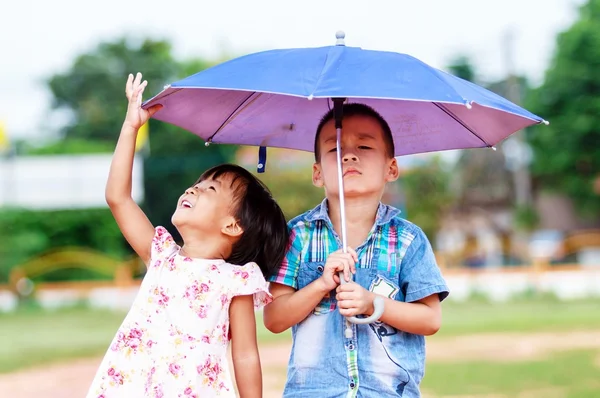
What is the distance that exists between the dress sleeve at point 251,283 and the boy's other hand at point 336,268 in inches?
9.6

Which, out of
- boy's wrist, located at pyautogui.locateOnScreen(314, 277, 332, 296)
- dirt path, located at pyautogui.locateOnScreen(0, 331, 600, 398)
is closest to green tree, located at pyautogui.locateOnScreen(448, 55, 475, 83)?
dirt path, located at pyautogui.locateOnScreen(0, 331, 600, 398)

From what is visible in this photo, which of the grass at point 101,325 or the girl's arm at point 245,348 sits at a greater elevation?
the grass at point 101,325

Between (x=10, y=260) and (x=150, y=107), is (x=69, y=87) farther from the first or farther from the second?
(x=150, y=107)

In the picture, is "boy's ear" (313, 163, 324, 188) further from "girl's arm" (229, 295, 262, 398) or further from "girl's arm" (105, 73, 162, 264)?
"girl's arm" (105, 73, 162, 264)

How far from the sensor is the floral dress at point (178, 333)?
9.21ft

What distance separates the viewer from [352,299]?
272 centimetres

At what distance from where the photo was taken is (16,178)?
24.0 m

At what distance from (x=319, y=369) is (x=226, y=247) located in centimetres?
55

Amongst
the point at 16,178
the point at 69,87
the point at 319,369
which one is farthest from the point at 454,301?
the point at 69,87

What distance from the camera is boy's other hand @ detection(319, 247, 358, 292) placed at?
2762mm

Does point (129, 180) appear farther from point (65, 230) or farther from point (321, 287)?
point (65, 230)

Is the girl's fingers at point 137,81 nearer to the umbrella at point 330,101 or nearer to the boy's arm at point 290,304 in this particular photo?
the umbrella at point 330,101

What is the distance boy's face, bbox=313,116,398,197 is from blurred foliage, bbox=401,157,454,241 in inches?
1010

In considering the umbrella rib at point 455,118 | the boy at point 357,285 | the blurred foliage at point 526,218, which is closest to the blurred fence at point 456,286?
the blurred foliage at point 526,218
